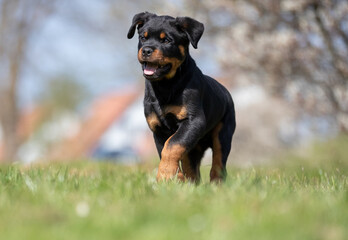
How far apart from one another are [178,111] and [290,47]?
26.9 feet

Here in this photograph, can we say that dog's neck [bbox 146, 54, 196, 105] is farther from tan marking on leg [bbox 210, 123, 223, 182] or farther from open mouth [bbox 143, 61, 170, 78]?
tan marking on leg [bbox 210, 123, 223, 182]

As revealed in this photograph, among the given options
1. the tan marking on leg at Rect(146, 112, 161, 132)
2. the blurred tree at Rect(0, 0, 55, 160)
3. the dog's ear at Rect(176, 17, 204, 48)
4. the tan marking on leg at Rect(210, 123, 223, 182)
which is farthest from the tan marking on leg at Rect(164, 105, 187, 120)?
the blurred tree at Rect(0, 0, 55, 160)

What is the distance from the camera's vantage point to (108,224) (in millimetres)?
2752

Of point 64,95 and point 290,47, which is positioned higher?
point 290,47

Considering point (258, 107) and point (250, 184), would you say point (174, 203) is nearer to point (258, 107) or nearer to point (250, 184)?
point (250, 184)

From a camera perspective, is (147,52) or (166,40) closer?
(147,52)

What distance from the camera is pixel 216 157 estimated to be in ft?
18.1

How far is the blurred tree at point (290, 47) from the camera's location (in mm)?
11617

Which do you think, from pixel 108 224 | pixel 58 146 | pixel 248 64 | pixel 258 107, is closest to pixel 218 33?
pixel 248 64

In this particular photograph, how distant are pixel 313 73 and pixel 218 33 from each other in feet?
10.7

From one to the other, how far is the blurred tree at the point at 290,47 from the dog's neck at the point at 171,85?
686 cm

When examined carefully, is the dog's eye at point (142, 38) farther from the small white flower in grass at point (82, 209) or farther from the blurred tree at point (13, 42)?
the blurred tree at point (13, 42)

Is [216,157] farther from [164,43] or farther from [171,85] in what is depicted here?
[164,43]

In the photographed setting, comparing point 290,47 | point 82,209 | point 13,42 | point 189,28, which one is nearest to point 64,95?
point 13,42
